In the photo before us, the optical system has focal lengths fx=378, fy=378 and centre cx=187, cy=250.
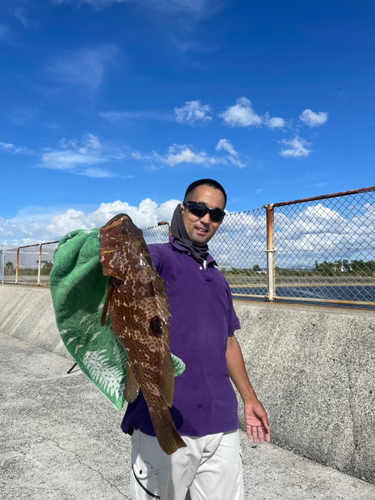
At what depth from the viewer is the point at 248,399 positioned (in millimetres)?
2355

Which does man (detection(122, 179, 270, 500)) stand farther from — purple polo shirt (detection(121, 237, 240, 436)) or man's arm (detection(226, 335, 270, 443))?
man's arm (detection(226, 335, 270, 443))

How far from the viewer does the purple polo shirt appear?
189 cm

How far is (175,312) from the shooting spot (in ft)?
6.54

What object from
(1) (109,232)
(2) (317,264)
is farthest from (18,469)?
(2) (317,264)

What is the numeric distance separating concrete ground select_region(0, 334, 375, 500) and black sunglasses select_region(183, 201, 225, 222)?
2.21 meters

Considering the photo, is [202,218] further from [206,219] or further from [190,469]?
[190,469]

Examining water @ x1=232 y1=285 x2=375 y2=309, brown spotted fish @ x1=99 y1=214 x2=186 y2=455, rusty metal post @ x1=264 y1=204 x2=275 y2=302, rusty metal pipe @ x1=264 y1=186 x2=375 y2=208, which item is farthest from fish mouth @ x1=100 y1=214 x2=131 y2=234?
rusty metal post @ x1=264 y1=204 x2=275 y2=302

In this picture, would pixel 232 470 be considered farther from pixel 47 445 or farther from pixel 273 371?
pixel 47 445

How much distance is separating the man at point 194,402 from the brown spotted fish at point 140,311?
428mm

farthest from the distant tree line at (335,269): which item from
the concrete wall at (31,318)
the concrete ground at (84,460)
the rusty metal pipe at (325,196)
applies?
the concrete wall at (31,318)

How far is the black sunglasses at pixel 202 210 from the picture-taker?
7.48 feet

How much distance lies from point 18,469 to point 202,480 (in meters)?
2.19

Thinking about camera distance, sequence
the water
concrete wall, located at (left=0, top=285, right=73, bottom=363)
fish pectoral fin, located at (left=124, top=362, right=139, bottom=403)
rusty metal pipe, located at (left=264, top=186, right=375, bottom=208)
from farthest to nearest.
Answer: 1. concrete wall, located at (left=0, top=285, right=73, bottom=363)
2. the water
3. rusty metal pipe, located at (left=264, top=186, right=375, bottom=208)
4. fish pectoral fin, located at (left=124, top=362, right=139, bottom=403)

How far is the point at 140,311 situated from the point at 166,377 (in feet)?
0.96
